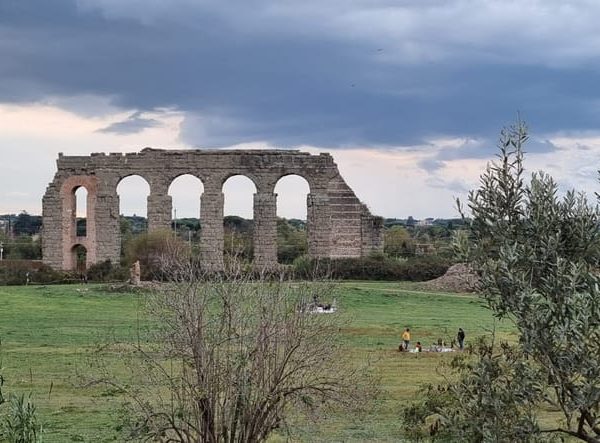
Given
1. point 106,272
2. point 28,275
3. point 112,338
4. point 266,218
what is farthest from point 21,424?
point 266,218

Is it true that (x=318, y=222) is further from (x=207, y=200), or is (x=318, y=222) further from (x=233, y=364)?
(x=233, y=364)

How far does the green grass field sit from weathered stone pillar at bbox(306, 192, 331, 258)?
5.82 m

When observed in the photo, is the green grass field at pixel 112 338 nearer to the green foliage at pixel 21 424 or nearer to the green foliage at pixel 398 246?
the green foliage at pixel 21 424

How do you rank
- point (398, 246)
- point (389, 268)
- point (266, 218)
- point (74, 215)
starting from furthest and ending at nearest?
point (398, 246) < point (74, 215) < point (266, 218) < point (389, 268)

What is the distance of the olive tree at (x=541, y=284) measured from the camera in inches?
222

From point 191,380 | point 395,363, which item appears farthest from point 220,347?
point 395,363

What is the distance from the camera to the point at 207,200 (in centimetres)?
4281

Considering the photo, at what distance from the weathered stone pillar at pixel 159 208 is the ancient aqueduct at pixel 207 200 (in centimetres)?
5

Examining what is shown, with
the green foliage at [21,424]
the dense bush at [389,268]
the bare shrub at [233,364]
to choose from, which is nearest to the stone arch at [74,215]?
the dense bush at [389,268]

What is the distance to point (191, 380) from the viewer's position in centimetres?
1018

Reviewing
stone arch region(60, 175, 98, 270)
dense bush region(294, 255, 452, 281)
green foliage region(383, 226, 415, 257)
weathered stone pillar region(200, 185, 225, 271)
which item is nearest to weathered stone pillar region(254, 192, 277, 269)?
weathered stone pillar region(200, 185, 225, 271)

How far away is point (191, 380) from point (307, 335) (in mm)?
1385

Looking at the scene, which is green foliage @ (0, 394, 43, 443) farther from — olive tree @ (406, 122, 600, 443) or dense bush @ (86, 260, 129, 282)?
dense bush @ (86, 260, 129, 282)

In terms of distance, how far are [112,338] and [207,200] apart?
25.1 m
